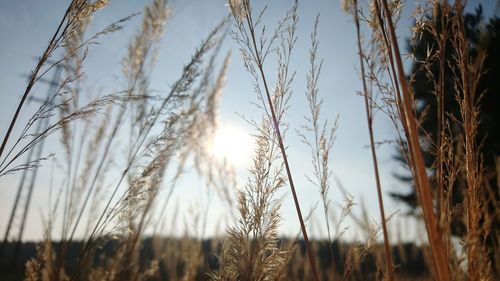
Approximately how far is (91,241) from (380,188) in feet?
5.16

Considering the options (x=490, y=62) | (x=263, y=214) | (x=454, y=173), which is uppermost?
(x=490, y=62)

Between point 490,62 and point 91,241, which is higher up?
point 490,62

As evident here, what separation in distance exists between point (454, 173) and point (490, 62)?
1629cm

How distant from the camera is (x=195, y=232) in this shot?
3461 mm

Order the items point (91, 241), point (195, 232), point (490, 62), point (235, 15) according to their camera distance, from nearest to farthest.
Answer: point (235, 15) → point (91, 241) → point (195, 232) → point (490, 62)

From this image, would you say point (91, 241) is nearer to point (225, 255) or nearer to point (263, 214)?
point (225, 255)

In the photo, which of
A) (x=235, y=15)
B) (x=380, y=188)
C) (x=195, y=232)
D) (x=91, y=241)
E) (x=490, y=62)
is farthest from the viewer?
(x=490, y=62)

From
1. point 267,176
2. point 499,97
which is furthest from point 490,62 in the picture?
point 267,176

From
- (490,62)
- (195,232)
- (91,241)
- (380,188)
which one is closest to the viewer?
(380,188)

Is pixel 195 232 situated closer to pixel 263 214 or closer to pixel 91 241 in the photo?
pixel 91 241

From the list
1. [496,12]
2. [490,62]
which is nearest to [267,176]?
[496,12]

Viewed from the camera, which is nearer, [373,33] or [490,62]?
[373,33]

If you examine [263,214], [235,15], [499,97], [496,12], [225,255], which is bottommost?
[225,255]

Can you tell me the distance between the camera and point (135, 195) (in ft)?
6.47
